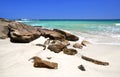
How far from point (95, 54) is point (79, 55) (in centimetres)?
45

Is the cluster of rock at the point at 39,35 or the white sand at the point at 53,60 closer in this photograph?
the white sand at the point at 53,60

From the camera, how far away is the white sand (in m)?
2.99

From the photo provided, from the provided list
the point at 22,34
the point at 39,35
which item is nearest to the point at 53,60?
the point at 22,34

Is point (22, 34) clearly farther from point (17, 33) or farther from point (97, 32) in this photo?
point (97, 32)

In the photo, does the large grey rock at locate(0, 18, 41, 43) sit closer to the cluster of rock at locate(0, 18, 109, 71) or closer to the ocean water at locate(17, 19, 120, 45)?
the cluster of rock at locate(0, 18, 109, 71)

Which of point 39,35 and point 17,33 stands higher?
point 17,33

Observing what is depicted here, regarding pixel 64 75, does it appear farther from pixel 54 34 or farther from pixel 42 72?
pixel 54 34

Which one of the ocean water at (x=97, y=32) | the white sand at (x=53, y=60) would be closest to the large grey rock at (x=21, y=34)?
the white sand at (x=53, y=60)

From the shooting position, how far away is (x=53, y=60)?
143 inches

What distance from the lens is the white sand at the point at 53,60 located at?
2.99 m

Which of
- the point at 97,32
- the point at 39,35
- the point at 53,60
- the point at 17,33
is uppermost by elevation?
the point at 17,33

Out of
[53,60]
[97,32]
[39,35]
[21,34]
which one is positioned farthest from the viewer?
[97,32]

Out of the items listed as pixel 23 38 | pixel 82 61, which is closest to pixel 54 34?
pixel 23 38

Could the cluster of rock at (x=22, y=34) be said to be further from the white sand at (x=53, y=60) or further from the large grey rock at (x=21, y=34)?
the white sand at (x=53, y=60)
